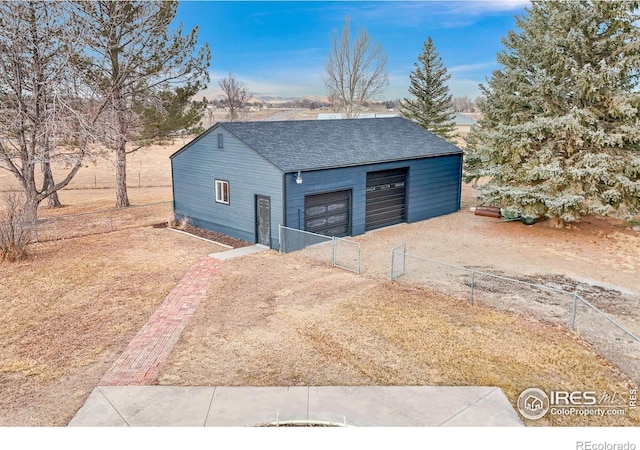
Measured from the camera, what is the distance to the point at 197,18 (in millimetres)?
22734

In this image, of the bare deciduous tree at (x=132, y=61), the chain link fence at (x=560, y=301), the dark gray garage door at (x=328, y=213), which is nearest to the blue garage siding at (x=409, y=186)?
the dark gray garage door at (x=328, y=213)

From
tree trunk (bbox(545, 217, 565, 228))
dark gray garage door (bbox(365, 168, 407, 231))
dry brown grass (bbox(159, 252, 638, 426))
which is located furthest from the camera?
tree trunk (bbox(545, 217, 565, 228))

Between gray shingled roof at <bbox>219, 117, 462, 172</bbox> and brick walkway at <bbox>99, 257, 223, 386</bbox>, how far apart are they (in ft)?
16.0

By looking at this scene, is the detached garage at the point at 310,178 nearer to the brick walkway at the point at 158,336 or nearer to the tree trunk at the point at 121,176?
the brick walkway at the point at 158,336

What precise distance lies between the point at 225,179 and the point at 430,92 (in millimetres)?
22638

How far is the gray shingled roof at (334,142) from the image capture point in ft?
51.6

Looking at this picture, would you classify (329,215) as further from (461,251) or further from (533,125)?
(533,125)

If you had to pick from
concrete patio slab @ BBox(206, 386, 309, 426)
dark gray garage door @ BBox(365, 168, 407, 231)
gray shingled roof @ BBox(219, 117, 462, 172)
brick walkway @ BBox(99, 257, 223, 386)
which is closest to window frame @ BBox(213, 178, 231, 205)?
gray shingled roof @ BBox(219, 117, 462, 172)

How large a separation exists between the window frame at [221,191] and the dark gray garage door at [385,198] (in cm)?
514

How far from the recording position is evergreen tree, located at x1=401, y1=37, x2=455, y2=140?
34.0 m

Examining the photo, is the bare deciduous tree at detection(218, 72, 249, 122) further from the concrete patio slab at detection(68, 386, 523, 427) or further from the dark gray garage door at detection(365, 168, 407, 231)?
the concrete patio slab at detection(68, 386, 523, 427)

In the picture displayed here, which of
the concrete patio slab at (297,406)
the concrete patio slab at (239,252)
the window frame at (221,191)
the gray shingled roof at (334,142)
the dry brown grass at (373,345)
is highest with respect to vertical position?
the gray shingled roof at (334,142)

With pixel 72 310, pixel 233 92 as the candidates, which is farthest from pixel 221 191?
pixel 233 92

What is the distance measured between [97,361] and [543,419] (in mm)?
6849
